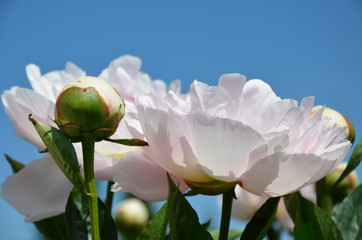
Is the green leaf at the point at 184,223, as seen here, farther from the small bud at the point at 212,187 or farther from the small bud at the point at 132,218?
the small bud at the point at 132,218

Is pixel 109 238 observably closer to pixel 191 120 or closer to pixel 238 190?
pixel 191 120

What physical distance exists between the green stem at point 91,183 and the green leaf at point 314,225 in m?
0.15

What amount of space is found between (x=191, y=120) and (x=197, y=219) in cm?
7

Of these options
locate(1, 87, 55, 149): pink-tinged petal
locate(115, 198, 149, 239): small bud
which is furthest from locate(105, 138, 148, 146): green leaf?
locate(115, 198, 149, 239): small bud

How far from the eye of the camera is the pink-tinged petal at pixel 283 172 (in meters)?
0.40

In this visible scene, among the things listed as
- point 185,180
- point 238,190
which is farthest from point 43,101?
point 238,190

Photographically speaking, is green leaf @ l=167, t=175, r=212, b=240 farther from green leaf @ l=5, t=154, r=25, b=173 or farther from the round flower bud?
green leaf @ l=5, t=154, r=25, b=173

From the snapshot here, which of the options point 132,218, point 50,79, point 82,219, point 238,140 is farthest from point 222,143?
point 132,218

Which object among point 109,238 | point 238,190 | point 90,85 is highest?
point 90,85

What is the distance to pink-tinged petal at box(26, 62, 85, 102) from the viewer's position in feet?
1.96

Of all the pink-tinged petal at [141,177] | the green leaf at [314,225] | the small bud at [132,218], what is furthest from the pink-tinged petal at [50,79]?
the small bud at [132,218]

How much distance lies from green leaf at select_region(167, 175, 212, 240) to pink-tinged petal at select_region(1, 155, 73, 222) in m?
0.15

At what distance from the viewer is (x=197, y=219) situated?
403 mm

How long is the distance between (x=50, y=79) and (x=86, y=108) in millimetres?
283
